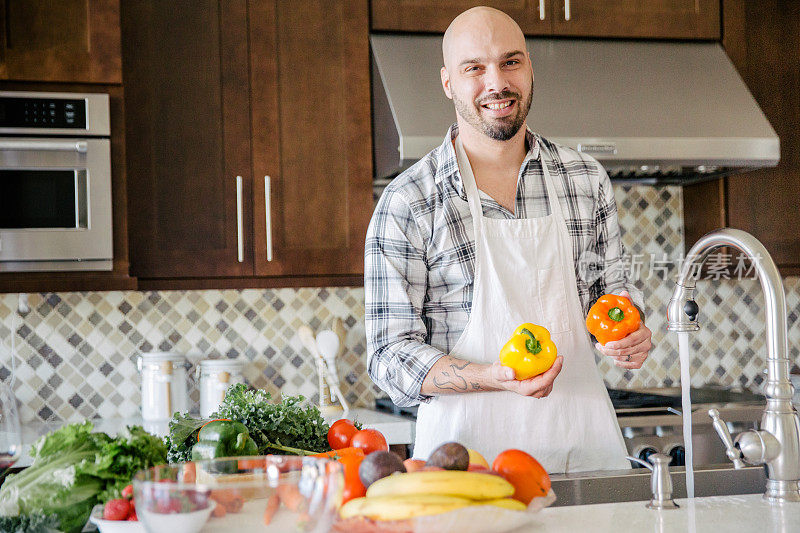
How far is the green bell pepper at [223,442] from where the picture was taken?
1178mm

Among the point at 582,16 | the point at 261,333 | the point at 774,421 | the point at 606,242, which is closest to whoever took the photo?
the point at 774,421

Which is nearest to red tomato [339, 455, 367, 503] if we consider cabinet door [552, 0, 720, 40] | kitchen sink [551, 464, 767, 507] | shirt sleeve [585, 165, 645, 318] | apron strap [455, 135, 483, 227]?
kitchen sink [551, 464, 767, 507]

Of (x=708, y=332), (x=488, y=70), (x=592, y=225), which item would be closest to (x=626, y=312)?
(x=592, y=225)

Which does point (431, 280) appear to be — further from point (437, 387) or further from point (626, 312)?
point (626, 312)

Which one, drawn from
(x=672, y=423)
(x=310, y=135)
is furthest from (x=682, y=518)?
(x=310, y=135)

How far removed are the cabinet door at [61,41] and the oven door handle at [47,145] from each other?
18cm

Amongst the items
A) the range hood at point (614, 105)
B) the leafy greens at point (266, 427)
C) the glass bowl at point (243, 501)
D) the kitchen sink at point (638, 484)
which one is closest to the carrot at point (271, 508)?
the glass bowl at point (243, 501)

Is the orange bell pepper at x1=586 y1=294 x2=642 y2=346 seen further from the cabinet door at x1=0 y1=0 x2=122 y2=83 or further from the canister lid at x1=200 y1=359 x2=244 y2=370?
the cabinet door at x1=0 y1=0 x2=122 y2=83

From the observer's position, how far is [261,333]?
3137 millimetres

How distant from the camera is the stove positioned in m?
2.69

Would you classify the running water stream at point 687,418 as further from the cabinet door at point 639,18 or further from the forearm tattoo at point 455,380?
the cabinet door at point 639,18

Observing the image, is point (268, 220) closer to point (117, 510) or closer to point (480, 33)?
point (480, 33)

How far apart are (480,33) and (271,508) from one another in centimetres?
123

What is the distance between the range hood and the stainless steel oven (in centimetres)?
87
